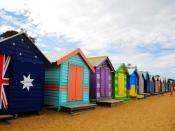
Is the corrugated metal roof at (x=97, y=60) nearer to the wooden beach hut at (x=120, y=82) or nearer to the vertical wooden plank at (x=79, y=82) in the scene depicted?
the wooden beach hut at (x=120, y=82)

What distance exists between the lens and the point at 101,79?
18.3 m

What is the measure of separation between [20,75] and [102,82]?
935 cm

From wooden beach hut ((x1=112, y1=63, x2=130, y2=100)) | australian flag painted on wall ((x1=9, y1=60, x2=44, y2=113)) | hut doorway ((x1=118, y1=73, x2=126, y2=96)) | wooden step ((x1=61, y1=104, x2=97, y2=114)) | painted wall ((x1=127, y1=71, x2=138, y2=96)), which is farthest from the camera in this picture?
painted wall ((x1=127, y1=71, x2=138, y2=96))

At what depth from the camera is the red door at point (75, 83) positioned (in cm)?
1388

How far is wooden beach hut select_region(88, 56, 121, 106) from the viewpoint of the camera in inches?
689

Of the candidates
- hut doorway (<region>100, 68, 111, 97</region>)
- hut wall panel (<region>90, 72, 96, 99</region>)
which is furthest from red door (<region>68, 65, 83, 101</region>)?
hut doorway (<region>100, 68, 111, 97</region>)

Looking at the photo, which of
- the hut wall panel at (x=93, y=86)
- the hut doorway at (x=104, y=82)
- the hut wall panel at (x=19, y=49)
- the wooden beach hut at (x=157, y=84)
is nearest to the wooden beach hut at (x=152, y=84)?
the wooden beach hut at (x=157, y=84)

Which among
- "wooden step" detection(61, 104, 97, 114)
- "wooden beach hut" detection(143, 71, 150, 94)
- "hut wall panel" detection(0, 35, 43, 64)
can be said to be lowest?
"wooden step" detection(61, 104, 97, 114)

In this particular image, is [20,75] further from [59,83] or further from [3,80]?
[59,83]

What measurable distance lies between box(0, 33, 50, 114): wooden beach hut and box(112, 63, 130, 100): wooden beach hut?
10396 mm

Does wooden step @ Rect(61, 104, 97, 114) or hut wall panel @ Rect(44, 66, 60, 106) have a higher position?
hut wall panel @ Rect(44, 66, 60, 106)

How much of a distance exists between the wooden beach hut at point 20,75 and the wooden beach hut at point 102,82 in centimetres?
670

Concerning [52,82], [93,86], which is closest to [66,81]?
[52,82]

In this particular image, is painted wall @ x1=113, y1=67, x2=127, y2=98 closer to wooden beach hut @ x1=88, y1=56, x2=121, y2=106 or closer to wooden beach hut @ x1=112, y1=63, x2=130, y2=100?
wooden beach hut @ x1=112, y1=63, x2=130, y2=100
